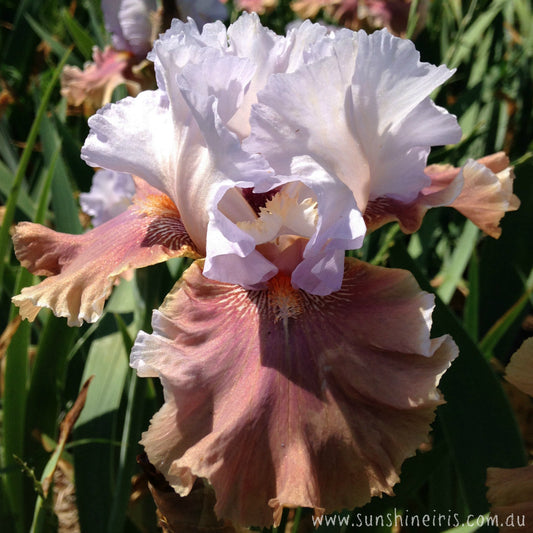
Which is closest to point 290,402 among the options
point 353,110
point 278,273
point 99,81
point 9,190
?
point 278,273

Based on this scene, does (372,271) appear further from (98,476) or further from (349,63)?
(98,476)

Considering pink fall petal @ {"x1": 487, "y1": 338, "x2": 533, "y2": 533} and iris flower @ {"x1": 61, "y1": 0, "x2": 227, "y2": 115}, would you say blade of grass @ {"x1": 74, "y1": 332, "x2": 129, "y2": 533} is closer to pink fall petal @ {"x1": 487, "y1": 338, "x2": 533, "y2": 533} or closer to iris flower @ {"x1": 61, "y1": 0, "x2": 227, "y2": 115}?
pink fall petal @ {"x1": 487, "y1": 338, "x2": 533, "y2": 533}

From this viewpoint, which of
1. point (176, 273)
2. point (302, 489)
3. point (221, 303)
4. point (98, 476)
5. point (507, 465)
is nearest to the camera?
point (302, 489)

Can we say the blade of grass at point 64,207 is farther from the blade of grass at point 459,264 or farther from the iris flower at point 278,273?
the blade of grass at point 459,264

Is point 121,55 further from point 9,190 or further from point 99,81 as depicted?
point 9,190

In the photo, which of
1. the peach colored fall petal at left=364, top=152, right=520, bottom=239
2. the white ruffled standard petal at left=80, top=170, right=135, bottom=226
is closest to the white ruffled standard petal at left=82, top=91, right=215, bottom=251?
the peach colored fall petal at left=364, top=152, right=520, bottom=239

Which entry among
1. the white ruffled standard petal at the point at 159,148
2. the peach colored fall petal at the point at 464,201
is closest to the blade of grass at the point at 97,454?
the white ruffled standard petal at the point at 159,148

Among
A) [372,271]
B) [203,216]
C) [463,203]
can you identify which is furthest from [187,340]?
[463,203]
